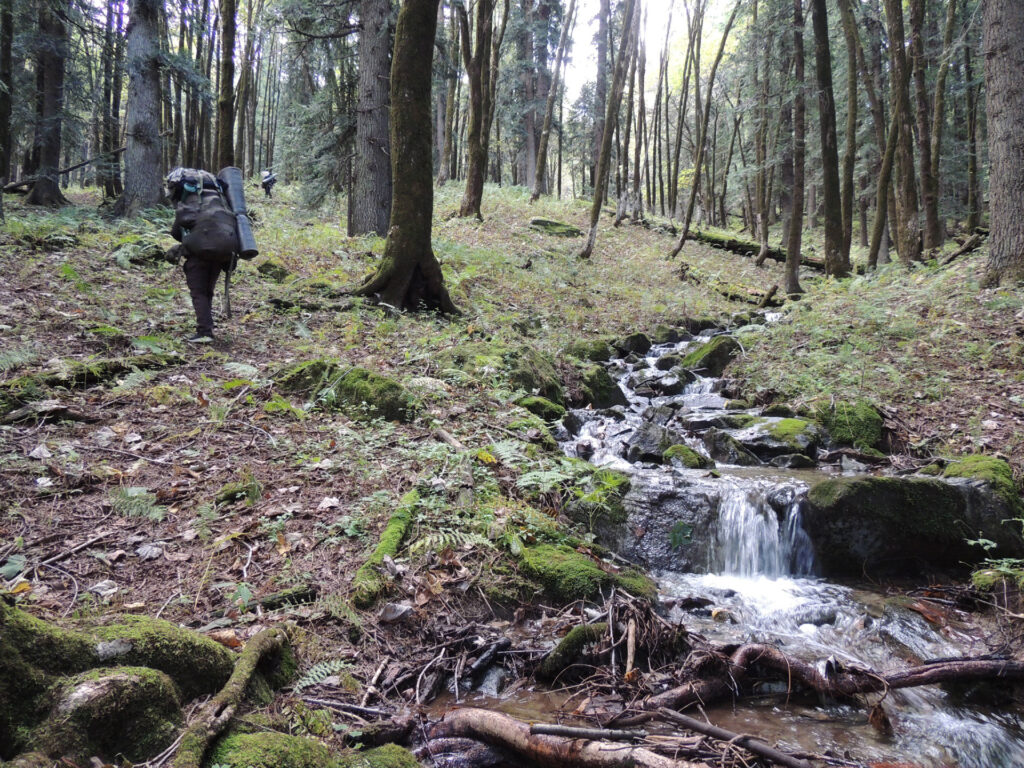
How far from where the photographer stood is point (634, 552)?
538cm

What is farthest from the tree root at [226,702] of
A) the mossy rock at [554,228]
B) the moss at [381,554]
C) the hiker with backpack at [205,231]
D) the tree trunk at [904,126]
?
the mossy rock at [554,228]

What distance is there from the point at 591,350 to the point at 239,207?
668 centimetres

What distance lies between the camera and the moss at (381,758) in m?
2.33

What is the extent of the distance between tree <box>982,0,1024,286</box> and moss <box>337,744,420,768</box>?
11.2 m

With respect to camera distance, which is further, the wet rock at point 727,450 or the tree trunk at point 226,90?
the tree trunk at point 226,90

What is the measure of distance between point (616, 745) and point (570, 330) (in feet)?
33.7

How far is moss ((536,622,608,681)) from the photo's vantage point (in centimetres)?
341

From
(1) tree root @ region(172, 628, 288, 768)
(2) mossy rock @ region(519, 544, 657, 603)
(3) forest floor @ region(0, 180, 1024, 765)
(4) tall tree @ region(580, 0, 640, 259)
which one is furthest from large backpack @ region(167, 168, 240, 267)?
(4) tall tree @ region(580, 0, 640, 259)

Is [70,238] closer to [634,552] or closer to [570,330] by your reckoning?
[570,330]

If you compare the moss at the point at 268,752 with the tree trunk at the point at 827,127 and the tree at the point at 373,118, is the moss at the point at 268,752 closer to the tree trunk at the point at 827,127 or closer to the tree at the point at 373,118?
the tree at the point at 373,118

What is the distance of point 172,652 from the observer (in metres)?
2.41

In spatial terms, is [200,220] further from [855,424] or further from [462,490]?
[855,424]

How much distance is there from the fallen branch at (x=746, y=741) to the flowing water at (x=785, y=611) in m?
0.58

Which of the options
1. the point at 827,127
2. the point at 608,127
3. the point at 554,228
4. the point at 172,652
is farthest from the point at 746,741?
the point at 554,228
